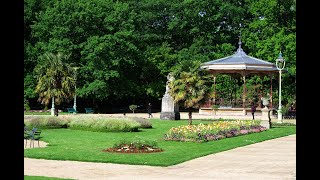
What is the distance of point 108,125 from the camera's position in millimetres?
27000

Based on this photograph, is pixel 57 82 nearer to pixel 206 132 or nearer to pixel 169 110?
pixel 169 110

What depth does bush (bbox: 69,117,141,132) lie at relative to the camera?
26.8m

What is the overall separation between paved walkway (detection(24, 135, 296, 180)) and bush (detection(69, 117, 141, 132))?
36.3ft

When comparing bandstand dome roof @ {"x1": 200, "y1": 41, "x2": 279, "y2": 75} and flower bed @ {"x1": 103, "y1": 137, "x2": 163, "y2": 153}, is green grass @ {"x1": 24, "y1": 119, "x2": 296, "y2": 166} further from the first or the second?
bandstand dome roof @ {"x1": 200, "y1": 41, "x2": 279, "y2": 75}

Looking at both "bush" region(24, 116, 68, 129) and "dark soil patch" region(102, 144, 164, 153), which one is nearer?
"dark soil patch" region(102, 144, 164, 153)

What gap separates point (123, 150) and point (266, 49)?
115 feet

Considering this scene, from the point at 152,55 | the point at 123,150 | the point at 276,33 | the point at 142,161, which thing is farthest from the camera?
the point at 152,55

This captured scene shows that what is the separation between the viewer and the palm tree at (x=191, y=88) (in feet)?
99.1

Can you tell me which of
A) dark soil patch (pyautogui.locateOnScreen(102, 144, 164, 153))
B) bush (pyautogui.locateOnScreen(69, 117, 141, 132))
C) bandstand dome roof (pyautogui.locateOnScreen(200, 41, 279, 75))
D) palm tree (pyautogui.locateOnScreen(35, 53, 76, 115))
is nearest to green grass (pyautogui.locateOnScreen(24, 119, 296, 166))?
dark soil patch (pyautogui.locateOnScreen(102, 144, 164, 153))

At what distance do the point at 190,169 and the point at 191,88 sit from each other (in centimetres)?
1809

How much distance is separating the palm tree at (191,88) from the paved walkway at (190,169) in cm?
1406
